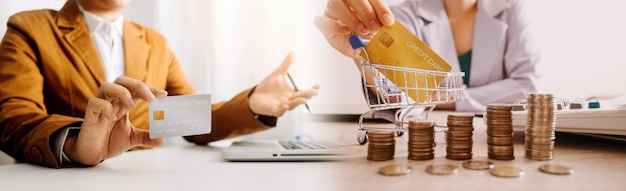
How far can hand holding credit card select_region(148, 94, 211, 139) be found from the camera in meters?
0.79

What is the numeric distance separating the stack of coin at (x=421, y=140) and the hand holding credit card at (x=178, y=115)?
1.20ft

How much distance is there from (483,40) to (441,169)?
1.61m

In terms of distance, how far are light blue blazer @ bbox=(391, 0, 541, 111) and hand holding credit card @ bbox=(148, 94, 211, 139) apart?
49.2 inches

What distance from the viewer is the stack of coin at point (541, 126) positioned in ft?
2.00

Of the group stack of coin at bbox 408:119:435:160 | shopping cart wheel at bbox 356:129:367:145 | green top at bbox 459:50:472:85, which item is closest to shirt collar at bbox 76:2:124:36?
shopping cart wheel at bbox 356:129:367:145

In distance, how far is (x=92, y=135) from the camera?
2.72ft

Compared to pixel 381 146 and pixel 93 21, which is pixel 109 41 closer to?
pixel 93 21

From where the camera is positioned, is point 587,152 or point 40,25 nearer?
point 587,152

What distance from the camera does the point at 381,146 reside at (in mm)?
615

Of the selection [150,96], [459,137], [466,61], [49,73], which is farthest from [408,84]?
[466,61]

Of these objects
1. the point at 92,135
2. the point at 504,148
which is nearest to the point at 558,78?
the point at 504,148

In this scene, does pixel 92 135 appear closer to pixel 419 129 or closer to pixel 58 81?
pixel 58 81

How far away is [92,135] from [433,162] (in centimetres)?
58

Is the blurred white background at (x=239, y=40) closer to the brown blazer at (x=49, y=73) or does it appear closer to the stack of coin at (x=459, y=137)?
the brown blazer at (x=49, y=73)
